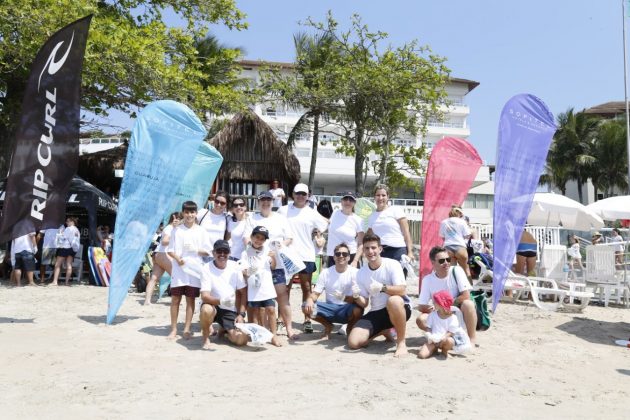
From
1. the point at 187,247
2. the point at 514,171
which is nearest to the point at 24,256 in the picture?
the point at 187,247

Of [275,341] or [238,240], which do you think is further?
[238,240]

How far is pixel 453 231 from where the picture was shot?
8133 millimetres

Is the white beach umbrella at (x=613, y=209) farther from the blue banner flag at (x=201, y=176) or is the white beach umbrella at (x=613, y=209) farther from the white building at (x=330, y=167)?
the white building at (x=330, y=167)

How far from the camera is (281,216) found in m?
6.55

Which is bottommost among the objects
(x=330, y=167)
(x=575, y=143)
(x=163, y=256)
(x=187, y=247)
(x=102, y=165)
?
(x=163, y=256)

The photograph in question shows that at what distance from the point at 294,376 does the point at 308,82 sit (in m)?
20.1

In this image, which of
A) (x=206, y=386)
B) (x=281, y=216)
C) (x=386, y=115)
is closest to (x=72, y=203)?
(x=281, y=216)

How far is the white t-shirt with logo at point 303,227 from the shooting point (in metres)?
6.58

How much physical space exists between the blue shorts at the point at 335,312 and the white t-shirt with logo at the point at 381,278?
249 mm

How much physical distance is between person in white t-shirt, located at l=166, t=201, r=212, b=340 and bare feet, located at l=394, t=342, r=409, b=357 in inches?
88.1

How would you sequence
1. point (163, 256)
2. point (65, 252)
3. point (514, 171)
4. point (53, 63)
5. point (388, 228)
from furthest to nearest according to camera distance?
point (65, 252) → point (163, 256) → point (514, 171) → point (388, 228) → point (53, 63)

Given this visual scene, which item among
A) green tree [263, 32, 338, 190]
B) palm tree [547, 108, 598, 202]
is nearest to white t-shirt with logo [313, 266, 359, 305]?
green tree [263, 32, 338, 190]

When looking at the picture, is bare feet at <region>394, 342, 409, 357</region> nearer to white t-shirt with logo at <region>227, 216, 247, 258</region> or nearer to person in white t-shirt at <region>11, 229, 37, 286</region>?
white t-shirt with logo at <region>227, 216, 247, 258</region>

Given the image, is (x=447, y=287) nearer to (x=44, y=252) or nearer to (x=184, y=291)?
(x=184, y=291)
